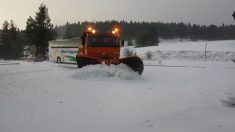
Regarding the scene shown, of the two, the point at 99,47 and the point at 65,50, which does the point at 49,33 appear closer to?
the point at 65,50

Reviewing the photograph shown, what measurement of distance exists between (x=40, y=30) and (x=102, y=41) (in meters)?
48.0

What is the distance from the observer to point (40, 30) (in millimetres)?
70062

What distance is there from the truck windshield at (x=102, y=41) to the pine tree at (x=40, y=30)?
1867 inches

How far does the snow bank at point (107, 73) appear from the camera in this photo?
19.4m

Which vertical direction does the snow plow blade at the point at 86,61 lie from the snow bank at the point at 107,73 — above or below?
above

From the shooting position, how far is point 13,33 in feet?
321

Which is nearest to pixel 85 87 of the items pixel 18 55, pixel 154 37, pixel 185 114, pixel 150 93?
pixel 150 93

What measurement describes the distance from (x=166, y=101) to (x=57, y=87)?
5.28m

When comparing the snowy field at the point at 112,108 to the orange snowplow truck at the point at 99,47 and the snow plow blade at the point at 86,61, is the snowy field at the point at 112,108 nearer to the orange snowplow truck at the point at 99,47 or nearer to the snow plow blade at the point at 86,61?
the snow plow blade at the point at 86,61

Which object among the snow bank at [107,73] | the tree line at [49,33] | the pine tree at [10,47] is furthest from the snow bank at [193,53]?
the snow bank at [107,73]

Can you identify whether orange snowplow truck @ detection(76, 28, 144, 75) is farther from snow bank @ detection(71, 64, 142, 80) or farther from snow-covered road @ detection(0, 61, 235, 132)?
snow-covered road @ detection(0, 61, 235, 132)

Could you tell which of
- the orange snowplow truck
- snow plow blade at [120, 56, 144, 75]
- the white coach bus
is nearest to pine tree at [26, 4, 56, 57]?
the white coach bus

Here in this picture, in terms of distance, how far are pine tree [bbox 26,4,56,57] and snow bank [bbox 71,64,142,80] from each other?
169 ft


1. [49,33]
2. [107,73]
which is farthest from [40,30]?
[107,73]
